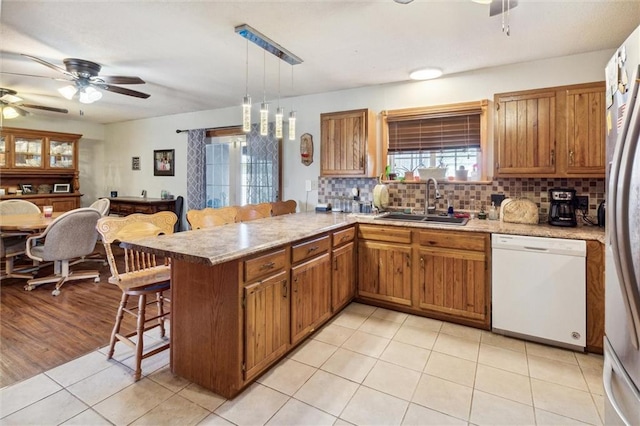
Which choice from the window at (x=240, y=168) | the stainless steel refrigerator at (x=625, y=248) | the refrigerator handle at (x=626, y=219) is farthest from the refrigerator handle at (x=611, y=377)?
the window at (x=240, y=168)

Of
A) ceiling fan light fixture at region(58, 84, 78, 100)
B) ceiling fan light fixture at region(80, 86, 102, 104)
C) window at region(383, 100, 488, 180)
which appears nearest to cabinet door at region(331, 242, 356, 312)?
window at region(383, 100, 488, 180)

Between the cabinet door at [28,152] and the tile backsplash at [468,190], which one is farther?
the cabinet door at [28,152]

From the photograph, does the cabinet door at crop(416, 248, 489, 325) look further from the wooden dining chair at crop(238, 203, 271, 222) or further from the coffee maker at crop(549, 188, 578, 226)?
the wooden dining chair at crop(238, 203, 271, 222)

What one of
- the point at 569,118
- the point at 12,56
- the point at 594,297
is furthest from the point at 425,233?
the point at 12,56

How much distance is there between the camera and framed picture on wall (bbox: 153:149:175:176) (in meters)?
5.75

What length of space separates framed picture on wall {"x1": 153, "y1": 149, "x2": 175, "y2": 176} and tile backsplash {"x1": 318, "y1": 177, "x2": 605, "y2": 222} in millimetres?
3096

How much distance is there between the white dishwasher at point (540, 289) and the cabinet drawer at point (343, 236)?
1195 mm

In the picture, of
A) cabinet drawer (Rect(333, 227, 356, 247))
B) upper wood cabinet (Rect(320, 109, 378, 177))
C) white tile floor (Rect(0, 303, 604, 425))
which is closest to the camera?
white tile floor (Rect(0, 303, 604, 425))

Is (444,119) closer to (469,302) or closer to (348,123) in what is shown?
(348,123)

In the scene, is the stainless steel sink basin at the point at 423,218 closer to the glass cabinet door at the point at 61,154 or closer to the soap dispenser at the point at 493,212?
the soap dispenser at the point at 493,212

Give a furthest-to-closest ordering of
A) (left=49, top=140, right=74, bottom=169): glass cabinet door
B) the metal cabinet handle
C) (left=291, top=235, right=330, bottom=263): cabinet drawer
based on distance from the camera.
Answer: (left=49, top=140, right=74, bottom=169): glass cabinet door
(left=291, top=235, right=330, bottom=263): cabinet drawer
the metal cabinet handle

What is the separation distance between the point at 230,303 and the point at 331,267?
1134 millimetres

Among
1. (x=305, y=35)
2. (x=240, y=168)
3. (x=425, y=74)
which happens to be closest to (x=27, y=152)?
(x=240, y=168)

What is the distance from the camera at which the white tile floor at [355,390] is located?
1712 millimetres
